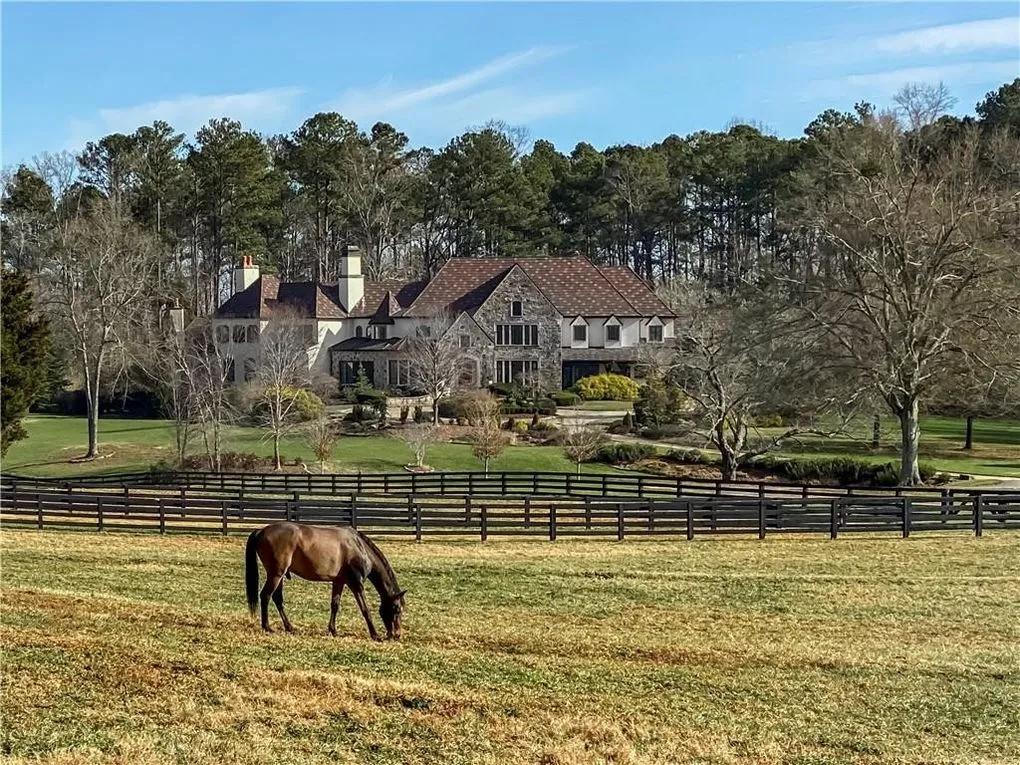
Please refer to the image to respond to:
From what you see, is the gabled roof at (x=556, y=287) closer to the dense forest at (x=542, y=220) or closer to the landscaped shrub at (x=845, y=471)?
the dense forest at (x=542, y=220)

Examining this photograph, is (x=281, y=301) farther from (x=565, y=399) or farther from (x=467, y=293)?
(x=565, y=399)

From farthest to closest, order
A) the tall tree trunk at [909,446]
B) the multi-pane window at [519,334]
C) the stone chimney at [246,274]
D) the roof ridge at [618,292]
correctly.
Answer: the stone chimney at [246,274]
the roof ridge at [618,292]
the multi-pane window at [519,334]
the tall tree trunk at [909,446]

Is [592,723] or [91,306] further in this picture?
[91,306]

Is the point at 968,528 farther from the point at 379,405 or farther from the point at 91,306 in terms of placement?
the point at 91,306

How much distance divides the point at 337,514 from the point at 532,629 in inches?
469

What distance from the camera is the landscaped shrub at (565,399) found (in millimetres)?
60656

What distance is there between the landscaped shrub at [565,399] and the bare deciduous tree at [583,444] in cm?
1174

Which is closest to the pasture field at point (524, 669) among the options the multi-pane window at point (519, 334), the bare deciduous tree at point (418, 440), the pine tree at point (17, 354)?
the pine tree at point (17, 354)

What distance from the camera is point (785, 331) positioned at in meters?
41.4

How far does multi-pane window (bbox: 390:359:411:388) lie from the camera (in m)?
64.2

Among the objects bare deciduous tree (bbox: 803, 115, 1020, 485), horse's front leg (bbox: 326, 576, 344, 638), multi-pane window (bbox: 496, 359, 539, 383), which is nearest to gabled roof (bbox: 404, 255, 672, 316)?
multi-pane window (bbox: 496, 359, 539, 383)

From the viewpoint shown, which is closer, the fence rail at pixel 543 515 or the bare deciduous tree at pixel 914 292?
the fence rail at pixel 543 515

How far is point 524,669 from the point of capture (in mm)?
A: 12594

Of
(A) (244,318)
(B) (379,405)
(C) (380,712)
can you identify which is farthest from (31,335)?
(A) (244,318)
